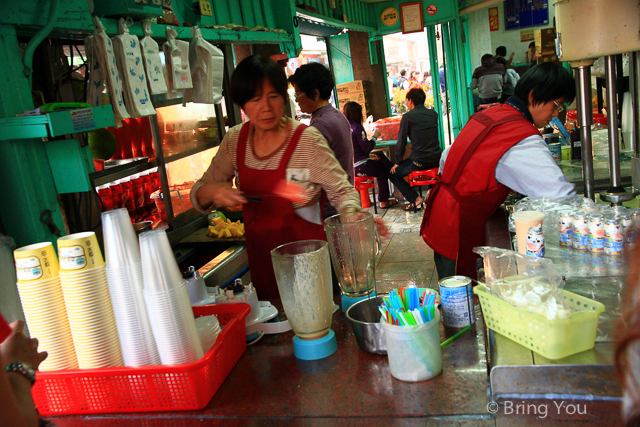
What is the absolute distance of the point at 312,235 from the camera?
2.40 m

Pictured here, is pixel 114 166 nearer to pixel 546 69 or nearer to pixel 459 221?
pixel 459 221

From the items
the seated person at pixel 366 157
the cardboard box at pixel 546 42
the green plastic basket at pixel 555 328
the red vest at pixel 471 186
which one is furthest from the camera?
the cardboard box at pixel 546 42

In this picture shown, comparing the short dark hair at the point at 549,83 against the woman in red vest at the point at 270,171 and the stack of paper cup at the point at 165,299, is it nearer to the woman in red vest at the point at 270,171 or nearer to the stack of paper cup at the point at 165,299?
the woman in red vest at the point at 270,171

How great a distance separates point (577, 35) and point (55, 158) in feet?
7.89

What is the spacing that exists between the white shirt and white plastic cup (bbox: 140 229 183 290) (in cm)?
169

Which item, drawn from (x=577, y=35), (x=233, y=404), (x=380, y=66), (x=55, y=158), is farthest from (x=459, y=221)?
(x=380, y=66)

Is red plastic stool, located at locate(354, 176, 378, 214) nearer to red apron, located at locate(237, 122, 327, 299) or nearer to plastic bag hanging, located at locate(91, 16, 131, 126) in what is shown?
red apron, located at locate(237, 122, 327, 299)

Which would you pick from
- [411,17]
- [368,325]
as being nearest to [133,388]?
[368,325]

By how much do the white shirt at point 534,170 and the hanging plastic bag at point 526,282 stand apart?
744 millimetres

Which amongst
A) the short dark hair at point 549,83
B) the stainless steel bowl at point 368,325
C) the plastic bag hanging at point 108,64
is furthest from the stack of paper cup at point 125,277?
the short dark hair at point 549,83

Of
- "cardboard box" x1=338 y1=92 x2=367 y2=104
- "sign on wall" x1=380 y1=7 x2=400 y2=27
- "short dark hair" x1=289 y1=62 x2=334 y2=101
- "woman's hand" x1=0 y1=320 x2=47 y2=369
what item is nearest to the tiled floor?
"short dark hair" x1=289 y1=62 x2=334 y2=101

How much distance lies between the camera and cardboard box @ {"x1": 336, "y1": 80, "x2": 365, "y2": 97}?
9727 mm

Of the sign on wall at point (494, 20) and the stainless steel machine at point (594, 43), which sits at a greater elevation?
the sign on wall at point (494, 20)

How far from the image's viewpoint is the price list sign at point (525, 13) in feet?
38.5
